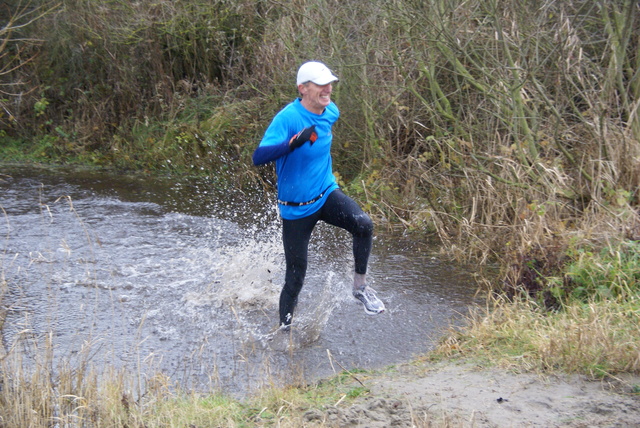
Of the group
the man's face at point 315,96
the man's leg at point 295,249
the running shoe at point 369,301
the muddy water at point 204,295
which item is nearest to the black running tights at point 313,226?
the man's leg at point 295,249

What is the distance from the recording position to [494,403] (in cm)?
379

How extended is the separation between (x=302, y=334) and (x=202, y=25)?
9.42 meters

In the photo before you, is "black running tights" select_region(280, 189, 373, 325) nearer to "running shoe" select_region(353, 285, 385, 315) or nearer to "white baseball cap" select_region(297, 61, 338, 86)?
"running shoe" select_region(353, 285, 385, 315)

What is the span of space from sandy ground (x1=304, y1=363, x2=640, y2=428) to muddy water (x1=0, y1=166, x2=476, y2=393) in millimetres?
689

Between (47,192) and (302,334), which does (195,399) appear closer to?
(302,334)

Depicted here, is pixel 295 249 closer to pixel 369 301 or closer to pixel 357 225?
pixel 357 225

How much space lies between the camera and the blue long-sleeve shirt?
15.7 feet

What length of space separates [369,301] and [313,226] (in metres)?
0.75

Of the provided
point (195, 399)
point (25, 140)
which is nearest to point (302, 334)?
point (195, 399)

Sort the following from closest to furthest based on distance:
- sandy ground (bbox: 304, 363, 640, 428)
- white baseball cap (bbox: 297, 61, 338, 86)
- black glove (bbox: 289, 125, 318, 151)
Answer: sandy ground (bbox: 304, 363, 640, 428)
black glove (bbox: 289, 125, 318, 151)
white baseball cap (bbox: 297, 61, 338, 86)

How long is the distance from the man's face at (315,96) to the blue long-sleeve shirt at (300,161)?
4cm

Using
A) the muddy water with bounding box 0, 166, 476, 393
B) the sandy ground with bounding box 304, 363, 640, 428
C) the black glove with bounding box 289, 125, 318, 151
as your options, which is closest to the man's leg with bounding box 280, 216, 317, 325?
the muddy water with bounding box 0, 166, 476, 393

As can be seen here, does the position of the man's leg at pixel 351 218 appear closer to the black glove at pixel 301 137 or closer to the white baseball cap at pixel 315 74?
the black glove at pixel 301 137

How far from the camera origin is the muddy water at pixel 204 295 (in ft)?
16.0
